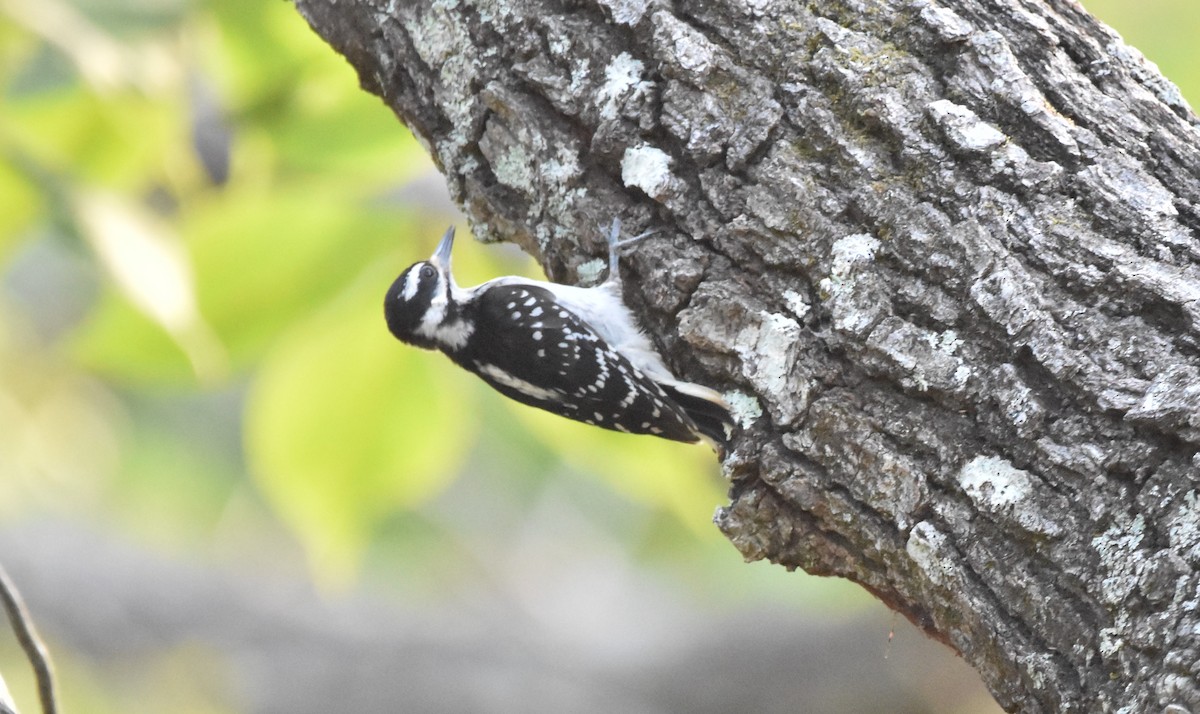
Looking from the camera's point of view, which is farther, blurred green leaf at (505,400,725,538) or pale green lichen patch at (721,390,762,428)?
blurred green leaf at (505,400,725,538)

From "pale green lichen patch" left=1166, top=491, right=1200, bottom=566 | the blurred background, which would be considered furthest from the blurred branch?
"pale green lichen patch" left=1166, top=491, right=1200, bottom=566

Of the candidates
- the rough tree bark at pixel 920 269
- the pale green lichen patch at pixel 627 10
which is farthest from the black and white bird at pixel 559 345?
the pale green lichen patch at pixel 627 10

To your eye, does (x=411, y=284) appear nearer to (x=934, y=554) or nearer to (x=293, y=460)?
(x=293, y=460)

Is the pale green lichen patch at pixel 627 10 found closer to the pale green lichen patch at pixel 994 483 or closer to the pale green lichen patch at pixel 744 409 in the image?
the pale green lichen patch at pixel 744 409

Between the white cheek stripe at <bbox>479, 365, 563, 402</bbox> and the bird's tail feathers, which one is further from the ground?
the white cheek stripe at <bbox>479, 365, 563, 402</bbox>

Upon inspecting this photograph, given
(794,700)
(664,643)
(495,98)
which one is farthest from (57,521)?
(495,98)

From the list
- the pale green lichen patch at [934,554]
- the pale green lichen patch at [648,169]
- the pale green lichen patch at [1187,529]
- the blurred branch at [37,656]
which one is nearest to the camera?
the pale green lichen patch at [1187,529]

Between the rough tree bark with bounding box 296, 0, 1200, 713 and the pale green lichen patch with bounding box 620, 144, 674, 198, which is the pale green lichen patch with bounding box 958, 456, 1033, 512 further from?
the pale green lichen patch with bounding box 620, 144, 674, 198
